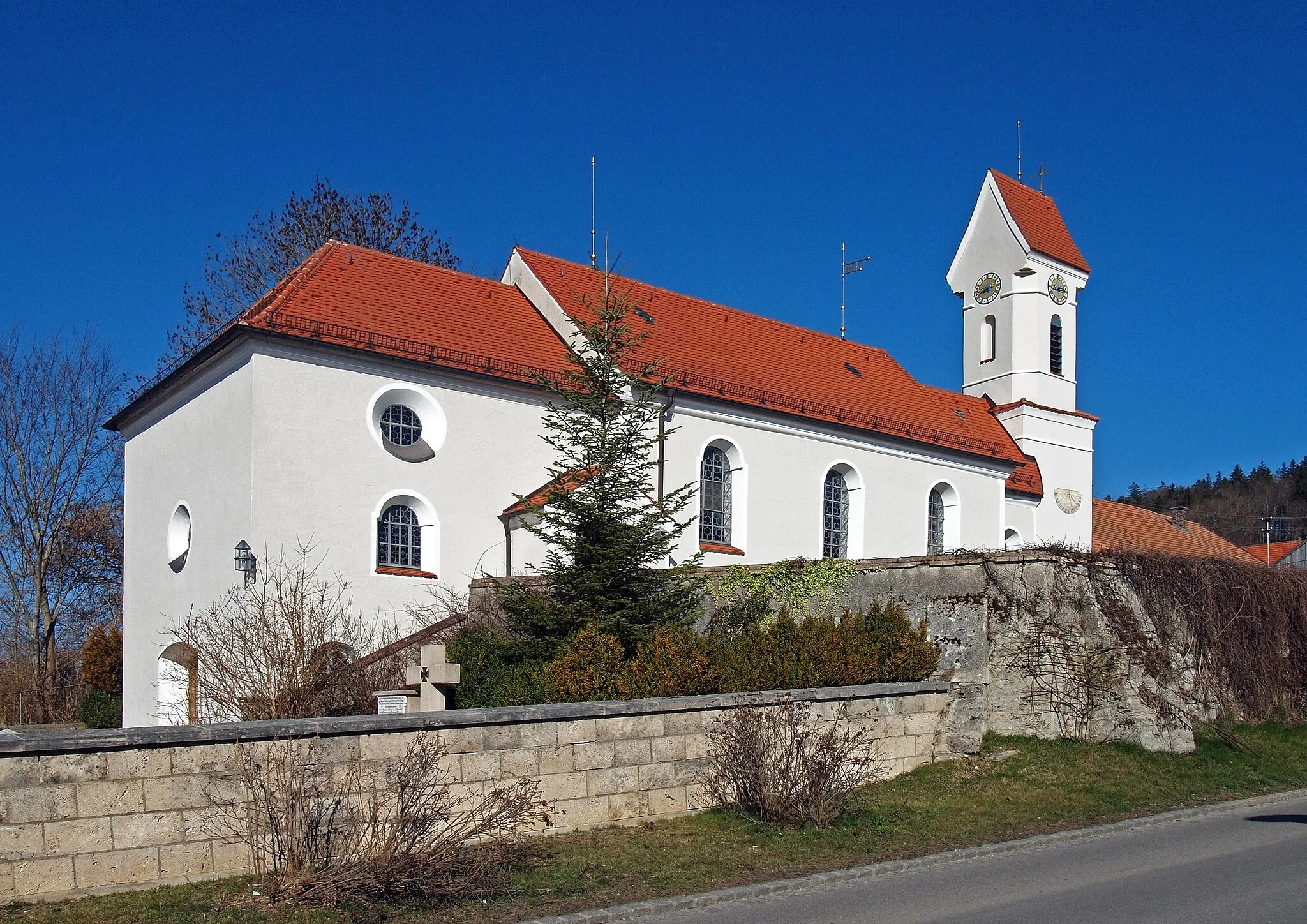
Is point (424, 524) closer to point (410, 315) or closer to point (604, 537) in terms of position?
point (410, 315)

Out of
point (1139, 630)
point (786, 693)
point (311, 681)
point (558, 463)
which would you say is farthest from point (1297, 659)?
point (311, 681)

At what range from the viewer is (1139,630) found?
13641 mm

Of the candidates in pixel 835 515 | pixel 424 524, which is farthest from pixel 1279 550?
pixel 424 524

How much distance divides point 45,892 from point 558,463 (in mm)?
9320

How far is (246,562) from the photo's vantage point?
61.7ft

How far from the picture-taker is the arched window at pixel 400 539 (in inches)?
808

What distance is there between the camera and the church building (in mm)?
19812

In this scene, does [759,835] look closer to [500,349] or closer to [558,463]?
[558,463]

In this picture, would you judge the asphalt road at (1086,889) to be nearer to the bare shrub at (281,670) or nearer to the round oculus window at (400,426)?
the bare shrub at (281,670)

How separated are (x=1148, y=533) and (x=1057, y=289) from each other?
11125 mm

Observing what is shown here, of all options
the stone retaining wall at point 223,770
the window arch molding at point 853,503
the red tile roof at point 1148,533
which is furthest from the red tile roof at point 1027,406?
the stone retaining wall at point 223,770

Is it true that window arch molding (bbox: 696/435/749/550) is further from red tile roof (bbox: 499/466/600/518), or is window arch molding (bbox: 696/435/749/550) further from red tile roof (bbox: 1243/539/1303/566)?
red tile roof (bbox: 1243/539/1303/566)

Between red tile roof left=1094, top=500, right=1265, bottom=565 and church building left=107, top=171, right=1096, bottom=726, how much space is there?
716 cm

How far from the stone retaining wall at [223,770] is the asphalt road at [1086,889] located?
2215 mm
